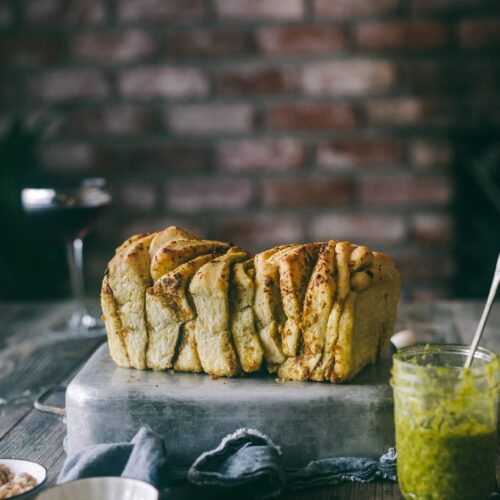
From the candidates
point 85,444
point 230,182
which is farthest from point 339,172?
point 85,444

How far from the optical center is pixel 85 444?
40.1 inches

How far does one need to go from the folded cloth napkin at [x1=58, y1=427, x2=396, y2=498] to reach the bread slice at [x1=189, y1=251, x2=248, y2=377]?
0.10 m

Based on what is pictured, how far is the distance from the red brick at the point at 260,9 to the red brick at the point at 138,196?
560 mm

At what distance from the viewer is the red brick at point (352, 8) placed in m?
2.34

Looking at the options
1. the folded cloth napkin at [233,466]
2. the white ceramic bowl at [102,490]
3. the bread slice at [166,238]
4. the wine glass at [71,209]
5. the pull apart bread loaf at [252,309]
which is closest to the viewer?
the white ceramic bowl at [102,490]

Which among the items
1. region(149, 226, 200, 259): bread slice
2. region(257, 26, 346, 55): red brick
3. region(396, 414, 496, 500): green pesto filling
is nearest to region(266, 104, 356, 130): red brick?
region(257, 26, 346, 55): red brick

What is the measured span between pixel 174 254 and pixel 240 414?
234mm

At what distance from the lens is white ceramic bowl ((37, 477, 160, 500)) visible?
81 cm

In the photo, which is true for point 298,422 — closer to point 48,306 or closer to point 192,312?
point 192,312

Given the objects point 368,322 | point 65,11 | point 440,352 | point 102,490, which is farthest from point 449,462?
point 65,11

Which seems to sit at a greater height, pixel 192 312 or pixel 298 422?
pixel 192 312

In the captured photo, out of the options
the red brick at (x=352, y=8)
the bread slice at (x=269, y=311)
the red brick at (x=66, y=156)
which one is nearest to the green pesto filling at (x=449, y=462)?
the bread slice at (x=269, y=311)

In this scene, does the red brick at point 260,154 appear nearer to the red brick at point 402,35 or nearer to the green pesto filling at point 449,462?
the red brick at point 402,35

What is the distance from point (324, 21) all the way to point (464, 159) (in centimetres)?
58
